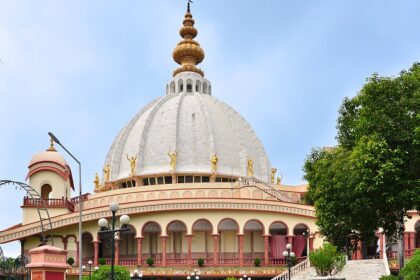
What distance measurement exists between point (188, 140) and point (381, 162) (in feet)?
102

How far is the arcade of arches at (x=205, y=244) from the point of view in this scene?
42.5m

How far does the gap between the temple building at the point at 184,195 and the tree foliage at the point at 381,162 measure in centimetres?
1278

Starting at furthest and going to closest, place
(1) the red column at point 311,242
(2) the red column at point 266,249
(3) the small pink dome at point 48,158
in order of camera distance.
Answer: (3) the small pink dome at point 48,158 < (1) the red column at point 311,242 < (2) the red column at point 266,249

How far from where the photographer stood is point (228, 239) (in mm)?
45656

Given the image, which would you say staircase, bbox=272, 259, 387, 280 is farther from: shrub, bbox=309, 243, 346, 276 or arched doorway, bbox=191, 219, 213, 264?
arched doorway, bbox=191, 219, 213, 264

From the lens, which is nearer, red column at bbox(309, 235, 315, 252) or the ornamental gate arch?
the ornamental gate arch

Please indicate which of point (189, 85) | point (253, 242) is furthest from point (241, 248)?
point (189, 85)

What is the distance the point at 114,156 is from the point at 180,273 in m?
18.6

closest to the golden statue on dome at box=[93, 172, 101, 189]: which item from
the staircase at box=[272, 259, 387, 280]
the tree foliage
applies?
the staircase at box=[272, 259, 387, 280]

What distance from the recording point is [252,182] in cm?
4966

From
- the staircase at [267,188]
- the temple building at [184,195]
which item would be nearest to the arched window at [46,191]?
the temple building at [184,195]

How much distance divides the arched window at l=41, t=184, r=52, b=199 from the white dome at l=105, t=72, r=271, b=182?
6492 millimetres

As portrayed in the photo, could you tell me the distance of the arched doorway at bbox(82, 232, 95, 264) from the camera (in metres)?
45.9

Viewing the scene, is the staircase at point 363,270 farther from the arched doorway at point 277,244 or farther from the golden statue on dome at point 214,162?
the golden statue on dome at point 214,162
